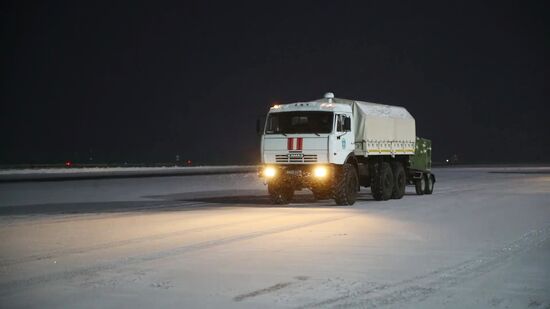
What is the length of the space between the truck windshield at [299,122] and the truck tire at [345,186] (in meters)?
1.38

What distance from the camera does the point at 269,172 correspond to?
24.0 meters

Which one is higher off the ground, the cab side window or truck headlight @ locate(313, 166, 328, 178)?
the cab side window

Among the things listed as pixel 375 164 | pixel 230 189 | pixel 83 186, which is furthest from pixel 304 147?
pixel 83 186

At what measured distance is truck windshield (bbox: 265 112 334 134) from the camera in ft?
77.2

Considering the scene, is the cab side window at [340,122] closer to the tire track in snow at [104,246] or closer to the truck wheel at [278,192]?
the truck wheel at [278,192]

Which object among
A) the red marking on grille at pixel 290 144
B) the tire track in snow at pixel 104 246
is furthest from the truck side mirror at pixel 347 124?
the tire track in snow at pixel 104 246

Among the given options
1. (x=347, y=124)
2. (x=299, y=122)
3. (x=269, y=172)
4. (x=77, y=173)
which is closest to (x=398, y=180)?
(x=347, y=124)

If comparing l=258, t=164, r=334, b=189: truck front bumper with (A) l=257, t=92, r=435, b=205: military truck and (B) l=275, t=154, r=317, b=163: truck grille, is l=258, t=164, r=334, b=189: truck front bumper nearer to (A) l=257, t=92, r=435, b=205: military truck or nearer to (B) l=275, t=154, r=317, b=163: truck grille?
(A) l=257, t=92, r=435, b=205: military truck

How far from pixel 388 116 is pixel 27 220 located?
12948mm

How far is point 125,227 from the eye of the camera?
55.8 ft

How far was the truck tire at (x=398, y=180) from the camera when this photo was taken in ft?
88.6

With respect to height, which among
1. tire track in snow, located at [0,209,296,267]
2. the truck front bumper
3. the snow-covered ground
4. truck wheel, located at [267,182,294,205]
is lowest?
tire track in snow, located at [0,209,296,267]

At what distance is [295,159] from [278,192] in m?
1.80

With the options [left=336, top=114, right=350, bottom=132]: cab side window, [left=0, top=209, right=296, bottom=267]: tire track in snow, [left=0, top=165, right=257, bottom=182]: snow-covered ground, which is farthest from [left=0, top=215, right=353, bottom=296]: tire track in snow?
[left=0, top=165, right=257, bottom=182]: snow-covered ground
